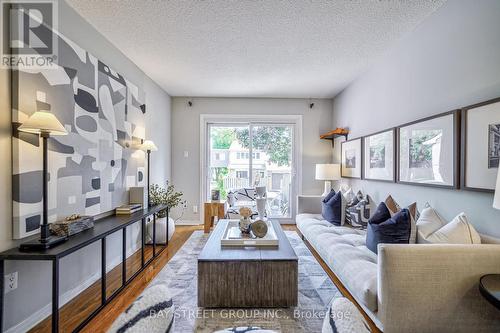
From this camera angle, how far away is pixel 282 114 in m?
4.81

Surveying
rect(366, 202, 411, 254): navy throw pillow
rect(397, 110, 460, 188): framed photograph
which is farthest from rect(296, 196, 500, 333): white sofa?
rect(397, 110, 460, 188): framed photograph

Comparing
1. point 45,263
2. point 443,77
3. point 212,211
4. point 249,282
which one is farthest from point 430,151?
point 45,263

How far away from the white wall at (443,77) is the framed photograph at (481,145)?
78mm

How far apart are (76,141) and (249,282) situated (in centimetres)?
190

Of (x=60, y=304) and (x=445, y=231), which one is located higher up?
(x=445, y=231)

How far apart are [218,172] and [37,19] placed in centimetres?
348

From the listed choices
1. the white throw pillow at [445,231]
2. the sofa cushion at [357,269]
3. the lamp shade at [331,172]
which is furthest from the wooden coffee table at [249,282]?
the lamp shade at [331,172]

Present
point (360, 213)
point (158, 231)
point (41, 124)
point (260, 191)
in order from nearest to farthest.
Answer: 1. point (41, 124)
2. point (360, 213)
3. point (158, 231)
4. point (260, 191)

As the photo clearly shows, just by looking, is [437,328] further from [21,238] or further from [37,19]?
[37,19]

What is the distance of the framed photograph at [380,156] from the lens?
2.73 metres

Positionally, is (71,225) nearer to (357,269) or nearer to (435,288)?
(357,269)

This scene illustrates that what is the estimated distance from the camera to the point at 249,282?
1.92 m

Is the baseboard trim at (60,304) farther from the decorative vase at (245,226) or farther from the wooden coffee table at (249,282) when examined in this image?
the decorative vase at (245,226)

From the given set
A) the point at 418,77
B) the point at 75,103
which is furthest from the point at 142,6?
the point at 418,77
